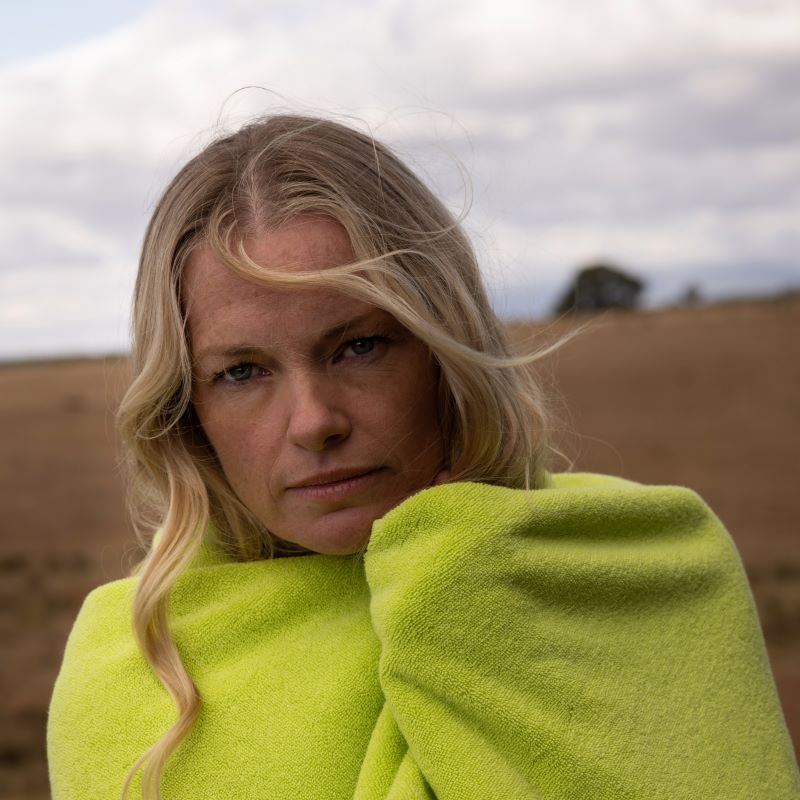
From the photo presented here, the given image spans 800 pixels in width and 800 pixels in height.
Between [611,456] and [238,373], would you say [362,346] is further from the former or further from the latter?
[611,456]

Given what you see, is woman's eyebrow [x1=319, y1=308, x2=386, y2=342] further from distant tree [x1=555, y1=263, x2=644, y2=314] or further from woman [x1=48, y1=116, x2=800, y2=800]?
distant tree [x1=555, y1=263, x2=644, y2=314]

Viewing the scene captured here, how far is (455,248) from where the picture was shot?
211 centimetres

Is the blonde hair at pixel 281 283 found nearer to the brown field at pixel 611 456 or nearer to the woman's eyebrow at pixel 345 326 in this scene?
the woman's eyebrow at pixel 345 326

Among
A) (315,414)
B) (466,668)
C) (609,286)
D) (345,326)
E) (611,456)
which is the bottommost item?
(609,286)

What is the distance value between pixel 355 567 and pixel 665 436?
16125mm

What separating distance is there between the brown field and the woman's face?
48cm

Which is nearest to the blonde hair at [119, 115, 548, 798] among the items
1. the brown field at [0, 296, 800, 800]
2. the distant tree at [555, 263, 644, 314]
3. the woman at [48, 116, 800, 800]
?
the woman at [48, 116, 800, 800]

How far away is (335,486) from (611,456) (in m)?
13.1

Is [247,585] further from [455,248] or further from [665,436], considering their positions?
[665,436]

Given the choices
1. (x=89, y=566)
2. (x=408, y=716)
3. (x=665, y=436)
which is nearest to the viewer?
(x=408, y=716)

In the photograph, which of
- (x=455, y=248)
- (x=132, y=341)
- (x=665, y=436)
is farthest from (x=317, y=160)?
(x=665, y=436)

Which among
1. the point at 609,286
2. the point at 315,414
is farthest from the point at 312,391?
the point at 609,286

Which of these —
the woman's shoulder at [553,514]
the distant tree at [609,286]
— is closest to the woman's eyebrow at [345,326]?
the woman's shoulder at [553,514]

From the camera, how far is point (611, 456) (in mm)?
14719
